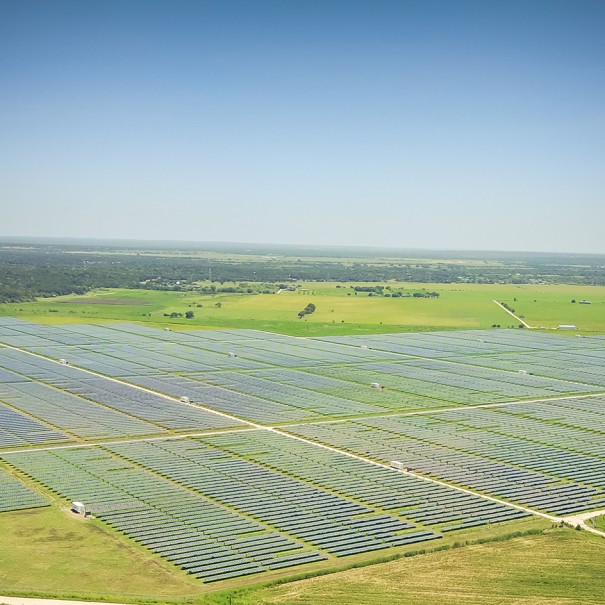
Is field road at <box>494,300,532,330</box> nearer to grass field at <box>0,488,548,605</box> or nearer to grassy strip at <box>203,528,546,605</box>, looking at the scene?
grassy strip at <box>203,528,546,605</box>

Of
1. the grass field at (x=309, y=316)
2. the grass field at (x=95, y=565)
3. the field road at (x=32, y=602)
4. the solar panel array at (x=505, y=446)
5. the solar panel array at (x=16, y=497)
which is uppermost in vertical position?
the grass field at (x=309, y=316)

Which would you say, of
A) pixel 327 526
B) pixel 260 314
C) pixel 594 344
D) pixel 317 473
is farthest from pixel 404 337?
pixel 327 526

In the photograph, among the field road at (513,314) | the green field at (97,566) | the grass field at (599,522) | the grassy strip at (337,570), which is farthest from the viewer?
the field road at (513,314)

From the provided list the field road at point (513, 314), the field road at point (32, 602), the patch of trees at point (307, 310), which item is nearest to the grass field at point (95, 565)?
the field road at point (32, 602)

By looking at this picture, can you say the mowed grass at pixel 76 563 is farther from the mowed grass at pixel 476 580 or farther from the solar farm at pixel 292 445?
the mowed grass at pixel 476 580

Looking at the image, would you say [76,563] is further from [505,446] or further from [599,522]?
[505,446]

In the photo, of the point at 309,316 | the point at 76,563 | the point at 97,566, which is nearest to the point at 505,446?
the point at 97,566
